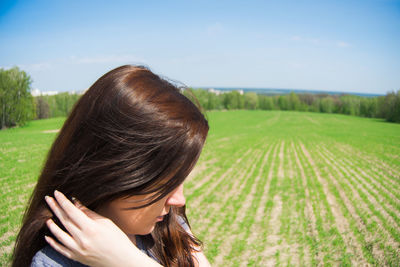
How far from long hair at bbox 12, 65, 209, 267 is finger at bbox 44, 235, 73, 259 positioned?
0.28 ft

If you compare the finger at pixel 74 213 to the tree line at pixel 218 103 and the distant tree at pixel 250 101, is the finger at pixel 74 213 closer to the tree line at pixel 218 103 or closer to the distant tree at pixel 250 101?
the tree line at pixel 218 103

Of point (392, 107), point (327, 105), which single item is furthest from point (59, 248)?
point (327, 105)

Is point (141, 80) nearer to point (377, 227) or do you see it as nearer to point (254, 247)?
point (254, 247)

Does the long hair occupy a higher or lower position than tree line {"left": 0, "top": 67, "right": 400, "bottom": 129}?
lower

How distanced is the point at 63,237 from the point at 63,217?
0.07 m

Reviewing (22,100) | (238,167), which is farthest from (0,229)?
(22,100)

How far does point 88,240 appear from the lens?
3.10 ft

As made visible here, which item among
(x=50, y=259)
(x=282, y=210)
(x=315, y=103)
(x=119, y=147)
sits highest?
(x=315, y=103)

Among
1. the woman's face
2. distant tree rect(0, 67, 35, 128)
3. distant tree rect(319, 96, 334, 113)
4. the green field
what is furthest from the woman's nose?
distant tree rect(319, 96, 334, 113)

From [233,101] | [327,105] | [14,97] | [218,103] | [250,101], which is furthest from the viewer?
[250,101]

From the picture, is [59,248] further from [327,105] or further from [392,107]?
[327,105]

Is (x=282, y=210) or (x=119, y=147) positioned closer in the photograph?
(x=119, y=147)

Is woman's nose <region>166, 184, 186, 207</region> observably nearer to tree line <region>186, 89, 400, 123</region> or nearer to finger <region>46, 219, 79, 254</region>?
finger <region>46, 219, 79, 254</region>

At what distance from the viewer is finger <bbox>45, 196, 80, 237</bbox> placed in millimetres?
949
